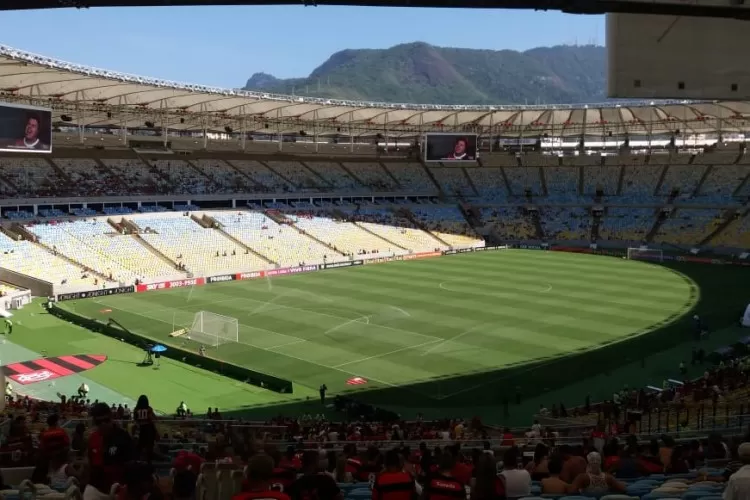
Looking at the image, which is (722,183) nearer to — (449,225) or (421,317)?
(449,225)

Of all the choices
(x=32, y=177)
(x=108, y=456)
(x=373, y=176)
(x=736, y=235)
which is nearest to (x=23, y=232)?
(x=32, y=177)

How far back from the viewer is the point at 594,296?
3797 centimetres

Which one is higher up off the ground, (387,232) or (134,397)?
(387,232)

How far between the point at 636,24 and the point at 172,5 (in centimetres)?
540

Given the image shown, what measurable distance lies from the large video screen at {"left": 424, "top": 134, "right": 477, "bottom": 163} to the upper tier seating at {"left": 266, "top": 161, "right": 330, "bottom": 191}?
42.5 feet

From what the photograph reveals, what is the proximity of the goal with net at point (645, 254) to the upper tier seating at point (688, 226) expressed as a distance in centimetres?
472

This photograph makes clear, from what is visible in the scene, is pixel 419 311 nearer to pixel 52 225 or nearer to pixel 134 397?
pixel 134 397

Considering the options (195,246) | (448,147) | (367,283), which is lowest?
(367,283)

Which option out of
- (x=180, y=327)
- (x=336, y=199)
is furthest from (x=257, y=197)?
(x=180, y=327)

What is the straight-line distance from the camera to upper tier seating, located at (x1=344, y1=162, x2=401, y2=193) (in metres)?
75.2

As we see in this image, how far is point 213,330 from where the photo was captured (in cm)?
3020

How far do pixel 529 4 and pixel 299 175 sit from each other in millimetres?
64878

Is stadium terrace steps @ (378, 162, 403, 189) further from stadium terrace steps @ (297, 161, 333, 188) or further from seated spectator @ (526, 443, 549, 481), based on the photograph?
seated spectator @ (526, 443, 549, 481)

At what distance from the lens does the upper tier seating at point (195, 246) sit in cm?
4838
